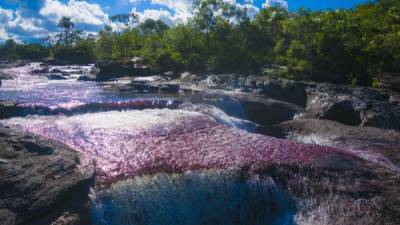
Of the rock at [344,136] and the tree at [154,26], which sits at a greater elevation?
the tree at [154,26]

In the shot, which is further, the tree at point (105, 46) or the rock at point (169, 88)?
the tree at point (105, 46)

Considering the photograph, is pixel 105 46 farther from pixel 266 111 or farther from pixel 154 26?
pixel 266 111

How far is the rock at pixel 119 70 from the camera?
45.2 metres

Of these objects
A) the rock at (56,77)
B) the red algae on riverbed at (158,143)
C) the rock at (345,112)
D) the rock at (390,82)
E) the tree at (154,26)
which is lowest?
the rock at (56,77)

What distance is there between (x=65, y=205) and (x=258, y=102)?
1602 centimetres

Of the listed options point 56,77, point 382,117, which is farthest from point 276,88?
point 56,77

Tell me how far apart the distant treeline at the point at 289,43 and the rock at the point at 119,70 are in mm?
1831

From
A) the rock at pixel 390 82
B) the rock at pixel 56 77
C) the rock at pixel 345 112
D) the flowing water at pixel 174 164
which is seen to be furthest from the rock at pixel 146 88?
the rock at pixel 56 77

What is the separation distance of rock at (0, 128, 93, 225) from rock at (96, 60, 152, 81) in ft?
115

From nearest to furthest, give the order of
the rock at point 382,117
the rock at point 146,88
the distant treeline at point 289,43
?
the rock at point 382,117 → the rock at point 146,88 → the distant treeline at point 289,43

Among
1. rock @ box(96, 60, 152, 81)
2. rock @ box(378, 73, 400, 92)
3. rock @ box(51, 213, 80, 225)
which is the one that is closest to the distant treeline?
rock @ box(96, 60, 152, 81)

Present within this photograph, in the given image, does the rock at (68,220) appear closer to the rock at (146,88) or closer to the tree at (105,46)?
the rock at (146,88)

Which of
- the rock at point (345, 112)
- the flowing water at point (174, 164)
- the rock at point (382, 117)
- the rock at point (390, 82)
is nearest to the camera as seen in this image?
the flowing water at point (174, 164)

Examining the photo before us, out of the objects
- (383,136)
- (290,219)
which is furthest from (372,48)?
(290,219)
